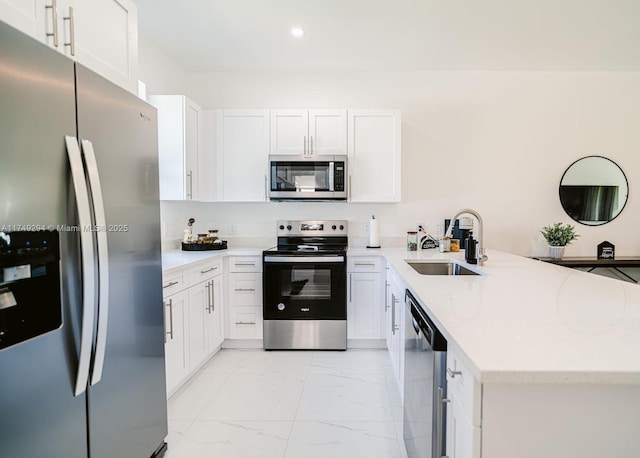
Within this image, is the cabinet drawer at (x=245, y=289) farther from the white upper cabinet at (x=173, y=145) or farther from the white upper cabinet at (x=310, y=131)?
the white upper cabinet at (x=310, y=131)

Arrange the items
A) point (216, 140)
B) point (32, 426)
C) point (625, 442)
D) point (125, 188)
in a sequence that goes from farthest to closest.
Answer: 1. point (216, 140)
2. point (125, 188)
3. point (32, 426)
4. point (625, 442)

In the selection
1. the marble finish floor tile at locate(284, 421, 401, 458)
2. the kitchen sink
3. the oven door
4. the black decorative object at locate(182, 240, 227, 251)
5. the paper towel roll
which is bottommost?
the marble finish floor tile at locate(284, 421, 401, 458)

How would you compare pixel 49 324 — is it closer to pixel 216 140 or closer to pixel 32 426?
pixel 32 426

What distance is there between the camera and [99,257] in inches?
42.9

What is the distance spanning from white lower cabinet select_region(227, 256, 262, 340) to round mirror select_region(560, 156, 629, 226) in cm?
327

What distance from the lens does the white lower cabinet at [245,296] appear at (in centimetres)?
300

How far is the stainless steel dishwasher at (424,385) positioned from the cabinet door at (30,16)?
1.64m

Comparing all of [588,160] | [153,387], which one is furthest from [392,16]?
[153,387]

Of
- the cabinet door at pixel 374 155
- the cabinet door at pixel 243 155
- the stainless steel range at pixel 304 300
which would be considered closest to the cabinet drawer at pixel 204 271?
the stainless steel range at pixel 304 300

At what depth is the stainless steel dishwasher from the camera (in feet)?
3.27

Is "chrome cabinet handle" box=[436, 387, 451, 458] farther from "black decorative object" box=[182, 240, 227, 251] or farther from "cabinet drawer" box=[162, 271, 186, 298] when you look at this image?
"black decorative object" box=[182, 240, 227, 251]

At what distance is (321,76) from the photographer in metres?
3.40

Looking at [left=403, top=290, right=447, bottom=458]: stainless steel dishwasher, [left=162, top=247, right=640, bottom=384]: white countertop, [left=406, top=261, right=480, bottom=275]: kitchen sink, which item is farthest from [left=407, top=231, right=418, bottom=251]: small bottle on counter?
[left=403, top=290, right=447, bottom=458]: stainless steel dishwasher

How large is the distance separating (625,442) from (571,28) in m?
3.06
